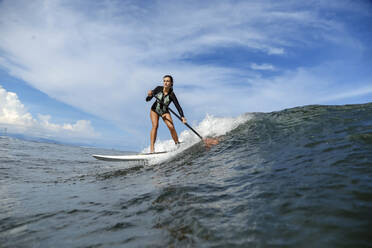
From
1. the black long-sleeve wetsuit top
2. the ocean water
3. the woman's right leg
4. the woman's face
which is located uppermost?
the woman's face

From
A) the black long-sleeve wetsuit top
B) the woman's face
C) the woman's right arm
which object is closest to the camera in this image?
the woman's right arm

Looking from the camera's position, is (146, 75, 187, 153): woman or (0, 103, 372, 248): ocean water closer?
(0, 103, 372, 248): ocean water

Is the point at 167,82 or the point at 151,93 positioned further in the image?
the point at 167,82

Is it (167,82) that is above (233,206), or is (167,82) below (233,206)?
above

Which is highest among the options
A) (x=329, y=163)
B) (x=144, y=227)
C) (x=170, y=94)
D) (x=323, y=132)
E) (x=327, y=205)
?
(x=170, y=94)

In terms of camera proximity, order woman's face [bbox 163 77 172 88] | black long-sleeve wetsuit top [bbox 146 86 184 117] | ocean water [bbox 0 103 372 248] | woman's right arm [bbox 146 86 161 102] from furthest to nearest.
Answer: black long-sleeve wetsuit top [bbox 146 86 184 117], woman's face [bbox 163 77 172 88], woman's right arm [bbox 146 86 161 102], ocean water [bbox 0 103 372 248]

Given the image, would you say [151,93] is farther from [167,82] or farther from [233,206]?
[233,206]

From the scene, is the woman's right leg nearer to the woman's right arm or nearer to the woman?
the woman

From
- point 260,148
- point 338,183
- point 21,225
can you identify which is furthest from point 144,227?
point 260,148

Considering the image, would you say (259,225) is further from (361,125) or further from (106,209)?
(361,125)

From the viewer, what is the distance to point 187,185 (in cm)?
364

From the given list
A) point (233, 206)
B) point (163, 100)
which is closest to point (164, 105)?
point (163, 100)

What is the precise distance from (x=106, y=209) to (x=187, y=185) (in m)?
1.26

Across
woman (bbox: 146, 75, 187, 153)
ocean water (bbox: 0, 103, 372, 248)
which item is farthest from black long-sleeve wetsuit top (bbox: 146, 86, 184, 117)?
ocean water (bbox: 0, 103, 372, 248)
